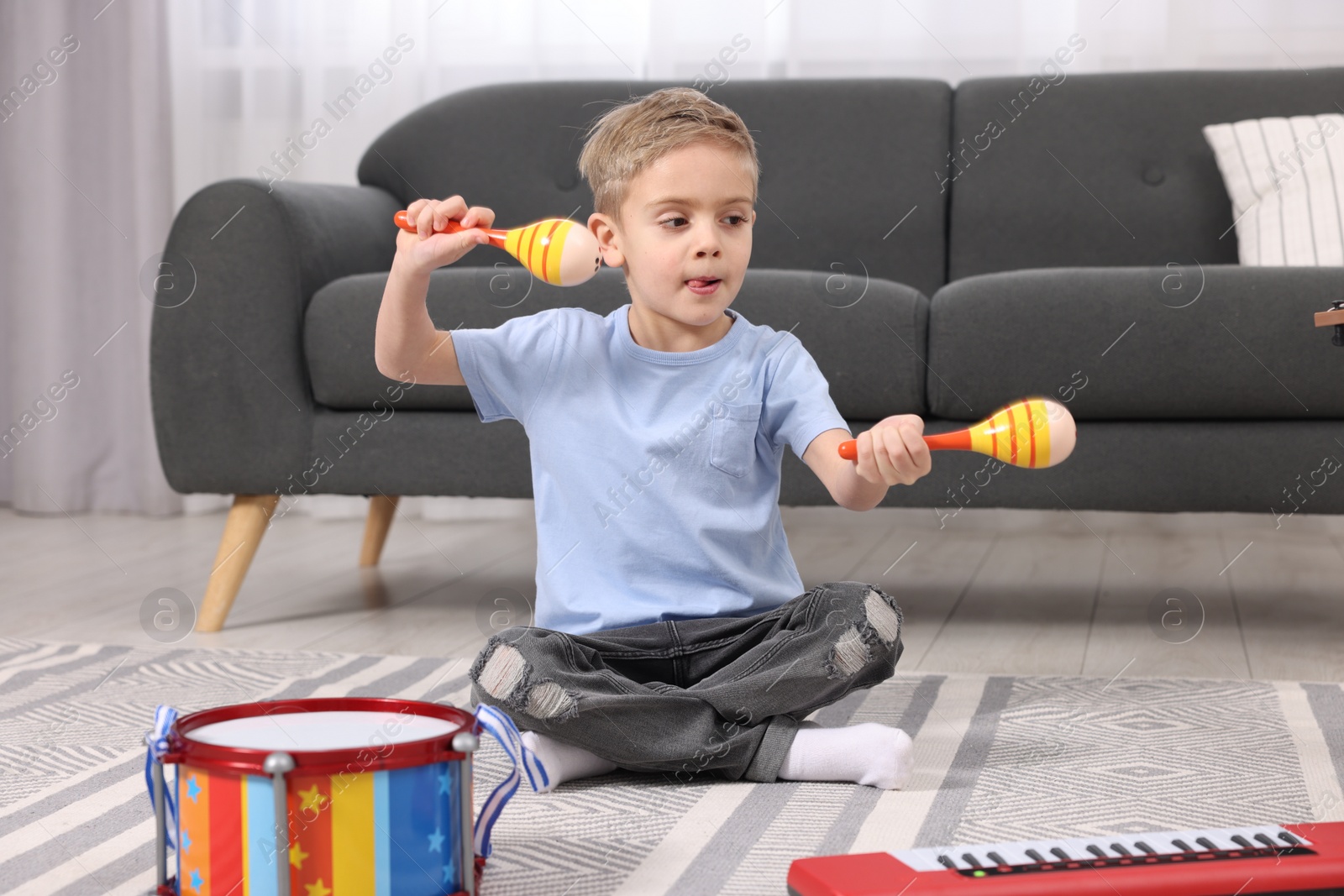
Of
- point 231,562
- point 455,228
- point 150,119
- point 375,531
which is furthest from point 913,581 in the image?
point 150,119

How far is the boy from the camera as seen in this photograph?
37.5 inches

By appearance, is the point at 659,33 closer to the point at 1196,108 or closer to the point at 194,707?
the point at 1196,108

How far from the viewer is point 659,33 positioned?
8.32ft

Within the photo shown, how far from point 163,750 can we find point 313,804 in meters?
0.09

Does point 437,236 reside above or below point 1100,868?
above

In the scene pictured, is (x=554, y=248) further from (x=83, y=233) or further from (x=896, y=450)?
(x=83, y=233)

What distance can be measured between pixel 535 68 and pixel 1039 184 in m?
1.07

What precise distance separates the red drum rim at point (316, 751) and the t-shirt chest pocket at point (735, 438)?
1.24 feet

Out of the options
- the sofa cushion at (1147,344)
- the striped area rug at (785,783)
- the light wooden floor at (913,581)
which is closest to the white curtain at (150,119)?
the light wooden floor at (913,581)

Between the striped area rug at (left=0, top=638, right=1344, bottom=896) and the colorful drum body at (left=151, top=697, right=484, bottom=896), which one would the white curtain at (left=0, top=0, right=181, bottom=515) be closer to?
the striped area rug at (left=0, top=638, right=1344, bottom=896)

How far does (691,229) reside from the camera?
1021 mm

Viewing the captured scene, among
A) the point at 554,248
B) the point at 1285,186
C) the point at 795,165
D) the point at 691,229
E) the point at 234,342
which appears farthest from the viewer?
the point at 795,165

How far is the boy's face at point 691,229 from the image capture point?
1018mm

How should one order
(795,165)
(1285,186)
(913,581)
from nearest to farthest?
(1285,186) < (913,581) < (795,165)
